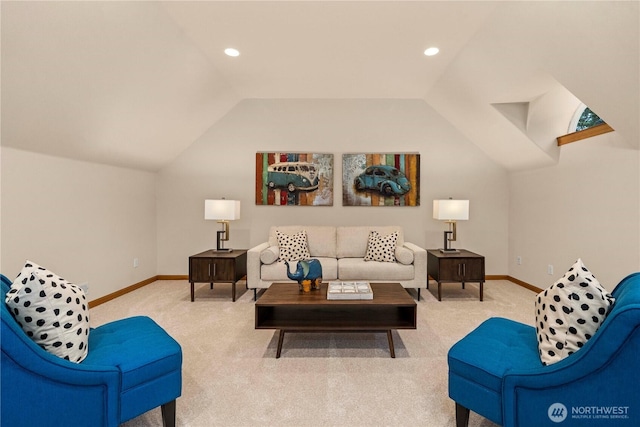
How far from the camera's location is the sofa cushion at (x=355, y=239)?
4.19 m

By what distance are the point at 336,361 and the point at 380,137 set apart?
11.0 ft

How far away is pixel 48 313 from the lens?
52.8 inches

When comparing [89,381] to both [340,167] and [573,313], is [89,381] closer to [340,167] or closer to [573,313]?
[573,313]

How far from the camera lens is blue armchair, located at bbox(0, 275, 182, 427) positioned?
116cm

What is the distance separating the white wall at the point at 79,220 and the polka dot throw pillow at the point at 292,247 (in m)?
2.00

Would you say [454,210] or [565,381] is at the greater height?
[454,210]

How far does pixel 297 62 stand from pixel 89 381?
3.19m

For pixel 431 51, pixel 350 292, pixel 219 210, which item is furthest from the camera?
pixel 219 210

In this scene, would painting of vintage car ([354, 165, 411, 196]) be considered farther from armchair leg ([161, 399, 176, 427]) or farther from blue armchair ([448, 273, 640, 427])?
armchair leg ([161, 399, 176, 427])

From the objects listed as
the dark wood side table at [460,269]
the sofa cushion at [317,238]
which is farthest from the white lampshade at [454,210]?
the sofa cushion at [317,238]

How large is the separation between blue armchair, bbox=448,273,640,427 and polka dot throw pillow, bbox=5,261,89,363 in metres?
1.77

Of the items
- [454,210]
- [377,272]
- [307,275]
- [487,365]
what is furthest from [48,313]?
[454,210]

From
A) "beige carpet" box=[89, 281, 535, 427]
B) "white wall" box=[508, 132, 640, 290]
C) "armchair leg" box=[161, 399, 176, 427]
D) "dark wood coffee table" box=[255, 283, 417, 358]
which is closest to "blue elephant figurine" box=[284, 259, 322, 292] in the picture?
"dark wood coffee table" box=[255, 283, 417, 358]

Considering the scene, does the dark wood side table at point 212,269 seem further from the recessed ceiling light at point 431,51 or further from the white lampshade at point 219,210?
the recessed ceiling light at point 431,51
